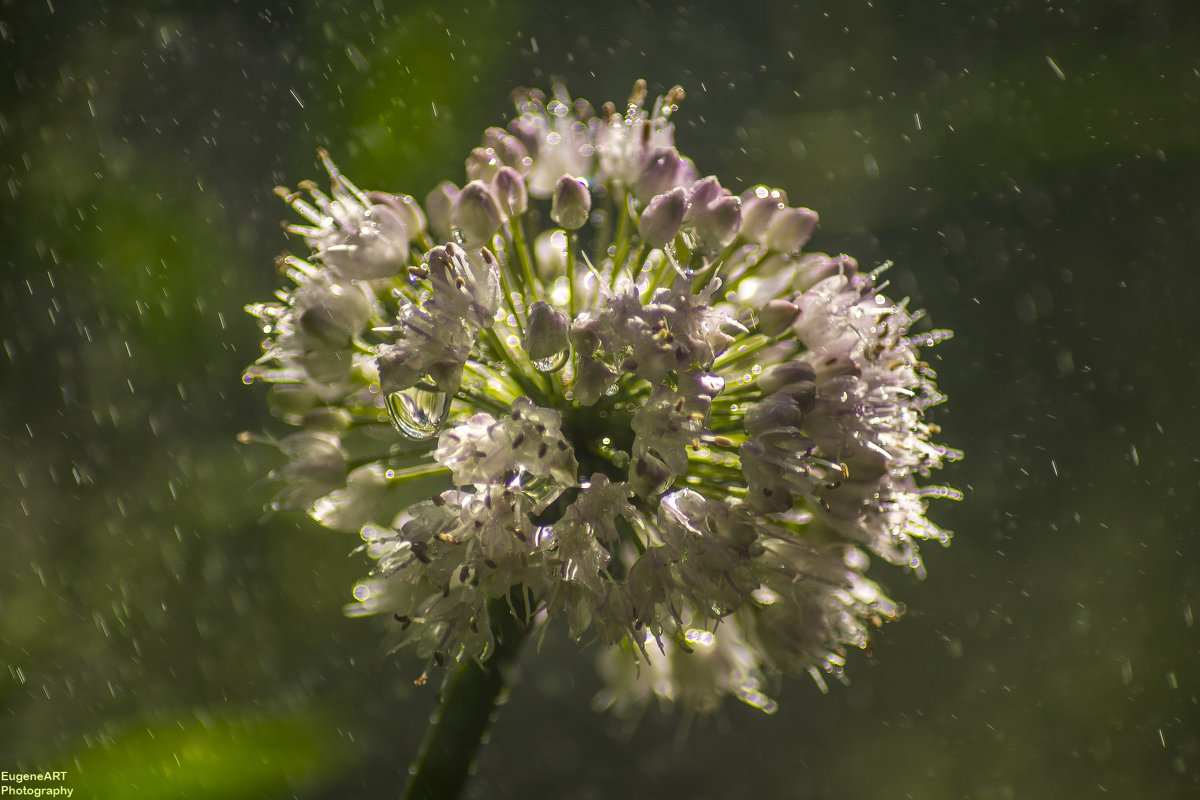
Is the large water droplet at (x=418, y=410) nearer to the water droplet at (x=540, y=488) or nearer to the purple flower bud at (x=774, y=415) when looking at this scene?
the water droplet at (x=540, y=488)

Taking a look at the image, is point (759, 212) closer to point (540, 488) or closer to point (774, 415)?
point (774, 415)

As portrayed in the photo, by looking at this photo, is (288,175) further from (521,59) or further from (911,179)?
(911,179)

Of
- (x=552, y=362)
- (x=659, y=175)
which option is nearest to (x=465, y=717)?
(x=552, y=362)

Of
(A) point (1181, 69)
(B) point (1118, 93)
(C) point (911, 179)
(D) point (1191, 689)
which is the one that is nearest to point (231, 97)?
(C) point (911, 179)

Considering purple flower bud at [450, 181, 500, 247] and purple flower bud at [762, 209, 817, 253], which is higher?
purple flower bud at [450, 181, 500, 247]

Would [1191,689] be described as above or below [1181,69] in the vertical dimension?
below

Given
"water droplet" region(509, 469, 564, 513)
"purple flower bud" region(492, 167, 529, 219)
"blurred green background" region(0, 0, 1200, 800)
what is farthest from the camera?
"blurred green background" region(0, 0, 1200, 800)

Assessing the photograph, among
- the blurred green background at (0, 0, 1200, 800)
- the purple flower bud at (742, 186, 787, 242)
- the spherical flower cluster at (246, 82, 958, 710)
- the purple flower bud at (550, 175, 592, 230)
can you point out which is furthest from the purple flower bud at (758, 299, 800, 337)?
the blurred green background at (0, 0, 1200, 800)

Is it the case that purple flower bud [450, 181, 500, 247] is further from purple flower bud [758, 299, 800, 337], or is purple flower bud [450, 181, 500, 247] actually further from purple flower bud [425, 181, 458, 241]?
purple flower bud [758, 299, 800, 337]
